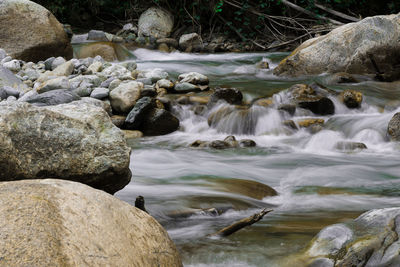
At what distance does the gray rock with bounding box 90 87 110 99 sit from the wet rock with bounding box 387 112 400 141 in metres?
4.38

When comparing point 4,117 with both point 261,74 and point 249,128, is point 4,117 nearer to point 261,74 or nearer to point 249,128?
point 249,128

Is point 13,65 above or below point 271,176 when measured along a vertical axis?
above

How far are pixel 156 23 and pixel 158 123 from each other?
392 inches

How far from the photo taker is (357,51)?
9.61m

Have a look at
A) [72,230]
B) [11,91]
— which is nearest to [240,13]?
[11,91]

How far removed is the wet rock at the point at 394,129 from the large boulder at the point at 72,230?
4.95 metres

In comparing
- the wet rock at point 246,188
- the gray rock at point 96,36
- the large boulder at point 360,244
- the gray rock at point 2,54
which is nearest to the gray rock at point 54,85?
the gray rock at point 2,54

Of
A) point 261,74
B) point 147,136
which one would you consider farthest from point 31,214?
point 261,74

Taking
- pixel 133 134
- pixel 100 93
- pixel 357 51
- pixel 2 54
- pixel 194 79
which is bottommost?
pixel 133 134

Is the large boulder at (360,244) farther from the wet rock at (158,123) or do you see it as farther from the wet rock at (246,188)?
the wet rock at (158,123)

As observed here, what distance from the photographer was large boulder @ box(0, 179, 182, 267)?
163cm

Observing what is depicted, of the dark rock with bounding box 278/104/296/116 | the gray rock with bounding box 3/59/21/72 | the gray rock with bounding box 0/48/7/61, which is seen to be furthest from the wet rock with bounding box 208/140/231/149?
the gray rock with bounding box 0/48/7/61

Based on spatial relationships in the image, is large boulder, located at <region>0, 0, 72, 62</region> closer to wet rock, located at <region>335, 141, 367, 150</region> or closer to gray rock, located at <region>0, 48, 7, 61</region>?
gray rock, located at <region>0, 48, 7, 61</region>

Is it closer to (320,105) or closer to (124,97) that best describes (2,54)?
(124,97)
